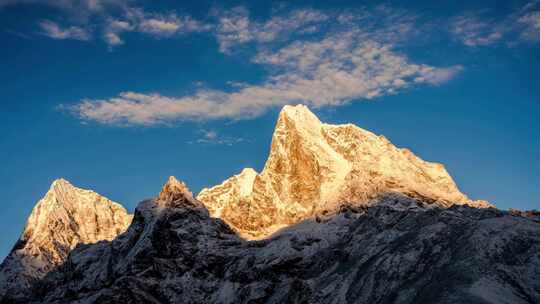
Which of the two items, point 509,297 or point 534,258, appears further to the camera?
point 534,258

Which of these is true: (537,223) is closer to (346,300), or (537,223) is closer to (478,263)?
(478,263)

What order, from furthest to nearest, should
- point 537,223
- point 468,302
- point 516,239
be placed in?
point 537,223, point 516,239, point 468,302

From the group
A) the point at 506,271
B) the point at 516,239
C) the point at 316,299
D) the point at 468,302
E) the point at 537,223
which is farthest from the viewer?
the point at 316,299

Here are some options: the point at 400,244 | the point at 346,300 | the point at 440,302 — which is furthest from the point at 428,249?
the point at 440,302

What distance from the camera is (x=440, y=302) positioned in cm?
14925

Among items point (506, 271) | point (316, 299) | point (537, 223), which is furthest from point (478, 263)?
point (316, 299)

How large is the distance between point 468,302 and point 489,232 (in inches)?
1575

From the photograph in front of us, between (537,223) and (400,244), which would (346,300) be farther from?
(537,223)

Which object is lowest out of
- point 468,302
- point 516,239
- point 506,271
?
point 468,302

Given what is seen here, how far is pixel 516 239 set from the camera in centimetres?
17425

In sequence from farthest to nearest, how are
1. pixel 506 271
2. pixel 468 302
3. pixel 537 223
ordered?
pixel 537 223
pixel 506 271
pixel 468 302

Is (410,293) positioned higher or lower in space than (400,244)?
lower

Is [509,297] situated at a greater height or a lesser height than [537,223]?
lesser

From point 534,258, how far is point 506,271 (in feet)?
31.3
